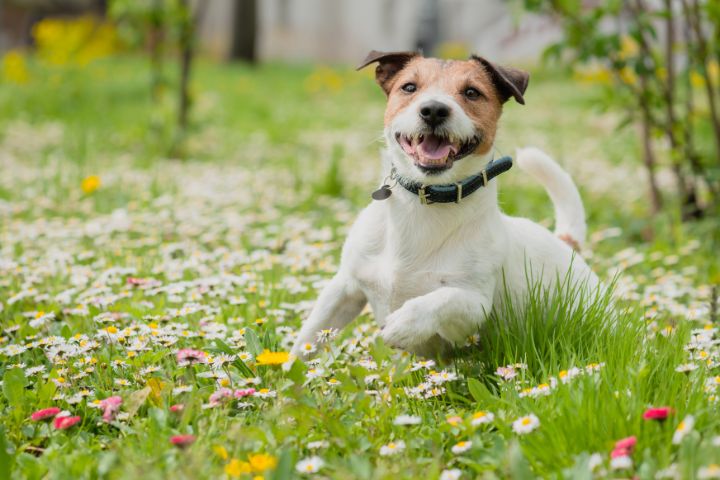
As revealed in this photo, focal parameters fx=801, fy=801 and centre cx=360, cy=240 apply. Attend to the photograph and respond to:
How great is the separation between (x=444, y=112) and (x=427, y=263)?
0.54m

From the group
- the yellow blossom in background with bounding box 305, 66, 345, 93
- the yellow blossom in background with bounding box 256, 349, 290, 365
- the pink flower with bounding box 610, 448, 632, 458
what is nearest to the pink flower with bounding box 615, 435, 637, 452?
the pink flower with bounding box 610, 448, 632, 458

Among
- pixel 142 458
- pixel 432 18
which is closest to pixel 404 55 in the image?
pixel 142 458

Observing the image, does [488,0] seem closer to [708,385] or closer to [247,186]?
[247,186]

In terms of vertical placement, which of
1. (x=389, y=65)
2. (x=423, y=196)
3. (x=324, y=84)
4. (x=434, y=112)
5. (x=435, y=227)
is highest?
(x=389, y=65)

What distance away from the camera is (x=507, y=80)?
288 cm

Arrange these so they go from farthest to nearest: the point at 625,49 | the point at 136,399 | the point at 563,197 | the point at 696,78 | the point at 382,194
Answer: the point at 696,78
the point at 625,49
the point at 563,197
the point at 382,194
the point at 136,399

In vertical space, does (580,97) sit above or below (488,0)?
below

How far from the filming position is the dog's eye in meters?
2.90

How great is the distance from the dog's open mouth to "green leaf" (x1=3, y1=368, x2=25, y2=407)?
1496 millimetres

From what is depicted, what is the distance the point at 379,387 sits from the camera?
2580mm

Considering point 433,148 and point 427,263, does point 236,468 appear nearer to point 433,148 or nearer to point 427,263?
point 427,263

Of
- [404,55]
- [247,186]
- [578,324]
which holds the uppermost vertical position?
[404,55]

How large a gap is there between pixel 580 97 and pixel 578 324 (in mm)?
12618

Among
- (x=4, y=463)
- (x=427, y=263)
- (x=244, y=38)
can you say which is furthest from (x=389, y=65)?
(x=244, y=38)
